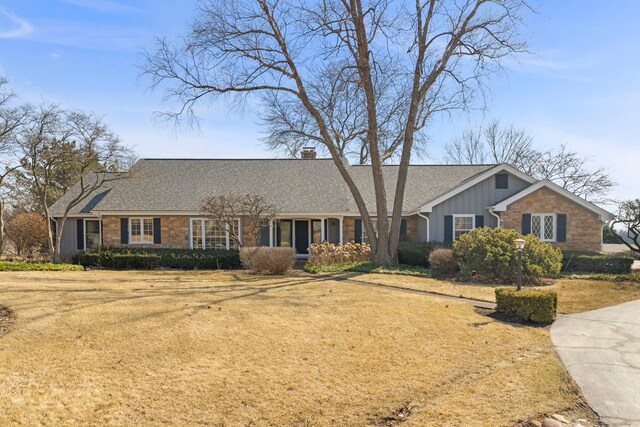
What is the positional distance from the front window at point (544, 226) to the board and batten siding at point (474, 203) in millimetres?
1547

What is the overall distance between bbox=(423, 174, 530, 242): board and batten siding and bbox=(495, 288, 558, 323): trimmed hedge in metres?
10.5

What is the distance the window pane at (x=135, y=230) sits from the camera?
786 inches

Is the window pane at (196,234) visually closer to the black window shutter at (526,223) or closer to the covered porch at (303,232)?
the covered porch at (303,232)

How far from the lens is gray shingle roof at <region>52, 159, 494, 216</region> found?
20.4 metres

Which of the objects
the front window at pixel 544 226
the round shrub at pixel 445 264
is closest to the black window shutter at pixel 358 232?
the round shrub at pixel 445 264

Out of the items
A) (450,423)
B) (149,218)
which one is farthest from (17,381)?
(149,218)

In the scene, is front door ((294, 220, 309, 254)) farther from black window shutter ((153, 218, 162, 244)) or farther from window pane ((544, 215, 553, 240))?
window pane ((544, 215, 553, 240))

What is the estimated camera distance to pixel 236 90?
1723cm

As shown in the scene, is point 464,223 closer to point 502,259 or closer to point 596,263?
point 596,263

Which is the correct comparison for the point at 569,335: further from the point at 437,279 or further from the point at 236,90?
the point at 236,90

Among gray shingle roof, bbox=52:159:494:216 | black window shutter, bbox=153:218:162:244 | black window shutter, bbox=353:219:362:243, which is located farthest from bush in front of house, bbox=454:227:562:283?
black window shutter, bbox=153:218:162:244

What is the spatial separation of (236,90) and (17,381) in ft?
46.7

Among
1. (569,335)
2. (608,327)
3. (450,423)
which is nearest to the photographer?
(450,423)

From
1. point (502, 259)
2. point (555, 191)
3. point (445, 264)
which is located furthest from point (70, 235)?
point (555, 191)
